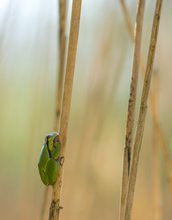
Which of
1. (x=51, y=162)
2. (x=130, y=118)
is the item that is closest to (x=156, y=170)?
(x=130, y=118)

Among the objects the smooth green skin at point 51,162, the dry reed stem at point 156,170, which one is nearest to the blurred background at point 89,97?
the dry reed stem at point 156,170

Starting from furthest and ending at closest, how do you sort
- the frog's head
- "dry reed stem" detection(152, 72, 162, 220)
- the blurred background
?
the blurred background
"dry reed stem" detection(152, 72, 162, 220)
the frog's head

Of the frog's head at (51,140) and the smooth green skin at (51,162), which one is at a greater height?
the frog's head at (51,140)

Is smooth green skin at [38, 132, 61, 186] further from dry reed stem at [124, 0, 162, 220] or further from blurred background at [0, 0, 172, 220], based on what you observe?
blurred background at [0, 0, 172, 220]

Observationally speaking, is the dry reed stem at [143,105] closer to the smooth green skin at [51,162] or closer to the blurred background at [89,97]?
the smooth green skin at [51,162]

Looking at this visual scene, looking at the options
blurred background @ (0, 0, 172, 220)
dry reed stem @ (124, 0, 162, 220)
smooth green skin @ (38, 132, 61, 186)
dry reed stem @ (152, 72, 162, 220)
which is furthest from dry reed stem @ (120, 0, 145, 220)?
blurred background @ (0, 0, 172, 220)
